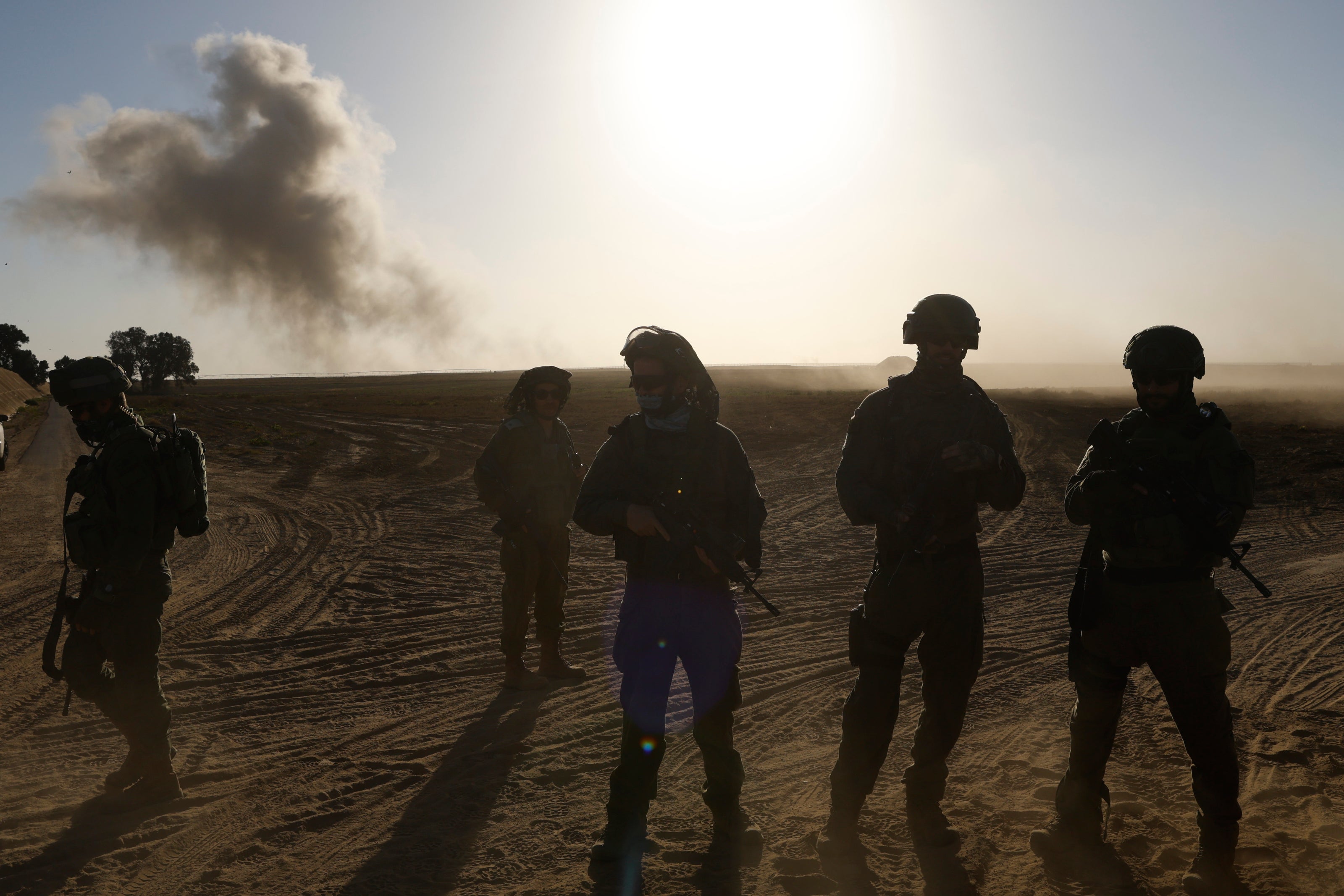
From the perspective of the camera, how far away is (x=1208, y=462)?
3.32 meters

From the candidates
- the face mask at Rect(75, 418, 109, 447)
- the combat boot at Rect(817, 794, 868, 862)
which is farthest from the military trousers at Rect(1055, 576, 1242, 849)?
the face mask at Rect(75, 418, 109, 447)

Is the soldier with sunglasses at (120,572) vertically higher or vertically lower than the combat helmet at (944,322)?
lower

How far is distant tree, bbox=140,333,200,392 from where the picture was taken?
9644 cm

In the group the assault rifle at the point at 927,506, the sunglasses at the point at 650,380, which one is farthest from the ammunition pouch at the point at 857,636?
the sunglasses at the point at 650,380

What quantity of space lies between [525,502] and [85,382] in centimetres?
261

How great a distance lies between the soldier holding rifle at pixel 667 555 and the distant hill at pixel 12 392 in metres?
53.7

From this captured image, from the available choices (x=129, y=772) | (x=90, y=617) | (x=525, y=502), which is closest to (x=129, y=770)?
(x=129, y=772)

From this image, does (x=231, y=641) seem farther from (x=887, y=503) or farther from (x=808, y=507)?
(x=808, y=507)

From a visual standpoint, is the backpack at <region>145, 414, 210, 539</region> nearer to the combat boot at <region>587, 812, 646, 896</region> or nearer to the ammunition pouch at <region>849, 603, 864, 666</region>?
the combat boot at <region>587, 812, 646, 896</region>

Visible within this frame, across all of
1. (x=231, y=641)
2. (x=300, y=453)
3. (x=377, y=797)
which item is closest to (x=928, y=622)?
(x=377, y=797)

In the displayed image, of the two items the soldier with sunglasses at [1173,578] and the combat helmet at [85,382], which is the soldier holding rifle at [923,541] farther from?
the combat helmet at [85,382]

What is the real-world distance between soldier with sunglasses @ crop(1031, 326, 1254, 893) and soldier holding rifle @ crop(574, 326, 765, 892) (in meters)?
1.47

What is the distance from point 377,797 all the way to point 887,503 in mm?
2994

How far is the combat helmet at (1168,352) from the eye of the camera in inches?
133
